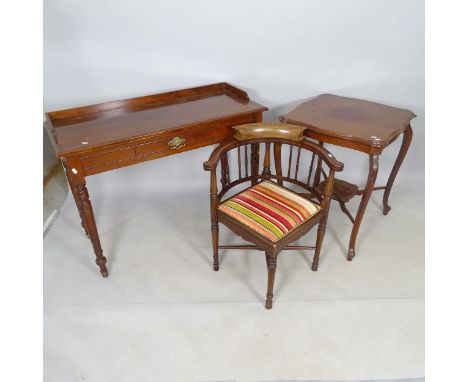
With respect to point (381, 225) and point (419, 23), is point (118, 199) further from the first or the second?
point (419, 23)

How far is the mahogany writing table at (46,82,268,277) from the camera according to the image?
1.95 meters

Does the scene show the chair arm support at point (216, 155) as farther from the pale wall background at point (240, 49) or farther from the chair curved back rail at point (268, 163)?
the pale wall background at point (240, 49)

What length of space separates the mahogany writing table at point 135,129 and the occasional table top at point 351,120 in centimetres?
34

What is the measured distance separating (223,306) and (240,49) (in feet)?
5.57

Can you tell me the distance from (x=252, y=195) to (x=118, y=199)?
1.35 meters

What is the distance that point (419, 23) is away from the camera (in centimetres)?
254

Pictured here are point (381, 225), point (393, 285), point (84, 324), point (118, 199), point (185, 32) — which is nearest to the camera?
point (84, 324)

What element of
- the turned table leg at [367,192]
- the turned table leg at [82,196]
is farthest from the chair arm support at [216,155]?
the turned table leg at [367,192]

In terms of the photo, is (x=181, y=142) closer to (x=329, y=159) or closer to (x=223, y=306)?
(x=329, y=159)

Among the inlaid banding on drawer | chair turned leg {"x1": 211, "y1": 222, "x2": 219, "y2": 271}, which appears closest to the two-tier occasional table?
chair turned leg {"x1": 211, "y1": 222, "x2": 219, "y2": 271}

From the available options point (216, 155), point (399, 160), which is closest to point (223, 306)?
point (216, 155)

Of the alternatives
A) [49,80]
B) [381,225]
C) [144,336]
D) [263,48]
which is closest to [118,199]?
[49,80]

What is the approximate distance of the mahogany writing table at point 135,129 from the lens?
76.9 inches

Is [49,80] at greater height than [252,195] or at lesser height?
greater
